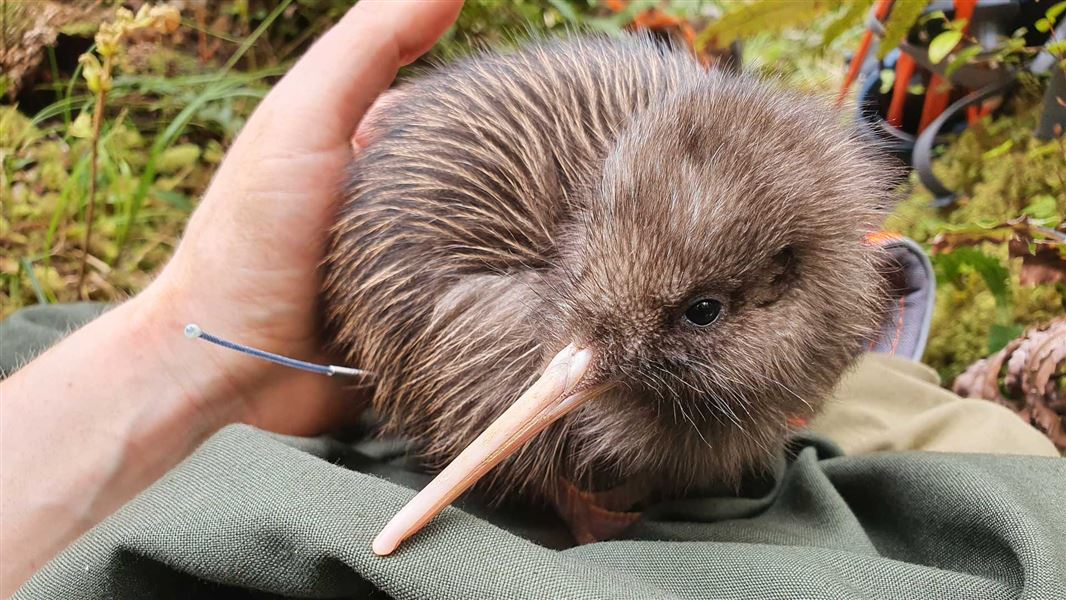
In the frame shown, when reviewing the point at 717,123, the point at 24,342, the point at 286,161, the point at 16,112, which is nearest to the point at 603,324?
the point at 717,123

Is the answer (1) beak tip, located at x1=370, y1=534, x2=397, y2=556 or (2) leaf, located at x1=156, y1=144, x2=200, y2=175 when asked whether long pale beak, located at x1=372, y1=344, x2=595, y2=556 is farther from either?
(2) leaf, located at x1=156, y1=144, x2=200, y2=175

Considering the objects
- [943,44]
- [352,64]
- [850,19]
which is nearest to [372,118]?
[352,64]

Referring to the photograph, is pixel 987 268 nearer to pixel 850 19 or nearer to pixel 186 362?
pixel 850 19

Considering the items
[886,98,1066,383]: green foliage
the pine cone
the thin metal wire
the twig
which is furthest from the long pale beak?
the twig

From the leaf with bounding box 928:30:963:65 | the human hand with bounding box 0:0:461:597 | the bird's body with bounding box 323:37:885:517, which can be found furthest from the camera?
the leaf with bounding box 928:30:963:65

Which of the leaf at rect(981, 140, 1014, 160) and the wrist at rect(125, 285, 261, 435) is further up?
the leaf at rect(981, 140, 1014, 160)

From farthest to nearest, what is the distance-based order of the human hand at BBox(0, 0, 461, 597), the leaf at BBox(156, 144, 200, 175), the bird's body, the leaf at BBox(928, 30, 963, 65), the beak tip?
the leaf at BBox(156, 144, 200, 175) → the leaf at BBox(928, 30, 963, 65) → the human hand at BBox(0, 0, 461, 597) → the bird's body → the beak tip

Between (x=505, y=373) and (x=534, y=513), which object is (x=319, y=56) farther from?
(x=534, y=513)

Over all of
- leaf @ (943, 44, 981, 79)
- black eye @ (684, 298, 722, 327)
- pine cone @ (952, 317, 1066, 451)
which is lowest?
pine cone @ (952, 317, 1066, 451)
